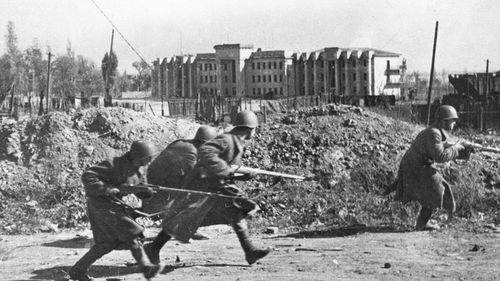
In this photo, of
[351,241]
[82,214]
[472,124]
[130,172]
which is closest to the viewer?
[130,172]

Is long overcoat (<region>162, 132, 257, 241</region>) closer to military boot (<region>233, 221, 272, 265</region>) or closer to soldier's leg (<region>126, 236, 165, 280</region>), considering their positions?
military boot (<region>233, 221, 272, 265</region>)

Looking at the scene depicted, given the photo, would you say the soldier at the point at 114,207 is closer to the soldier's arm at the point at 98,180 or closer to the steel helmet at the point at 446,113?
the soldier's arm at the point at 98,180

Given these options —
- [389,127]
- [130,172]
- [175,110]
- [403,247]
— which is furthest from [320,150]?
[175,110]

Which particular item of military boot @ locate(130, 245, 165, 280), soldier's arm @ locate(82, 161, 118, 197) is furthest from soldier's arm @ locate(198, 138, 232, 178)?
military boot @ locate(130, 245, 165, 280)

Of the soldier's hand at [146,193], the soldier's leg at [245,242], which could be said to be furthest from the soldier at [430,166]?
the soldier's hand at [146,193]

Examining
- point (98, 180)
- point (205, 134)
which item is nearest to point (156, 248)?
point (98, 180)

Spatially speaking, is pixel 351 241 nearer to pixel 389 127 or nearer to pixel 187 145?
pixel 187 145

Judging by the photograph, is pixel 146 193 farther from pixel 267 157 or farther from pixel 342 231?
pixel 267 157

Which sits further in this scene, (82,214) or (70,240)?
(82,214)

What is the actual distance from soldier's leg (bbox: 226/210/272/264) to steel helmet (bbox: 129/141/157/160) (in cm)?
142

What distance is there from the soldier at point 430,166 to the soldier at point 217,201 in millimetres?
2883

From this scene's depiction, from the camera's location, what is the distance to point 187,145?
891 centimetres

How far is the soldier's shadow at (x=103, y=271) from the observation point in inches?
311

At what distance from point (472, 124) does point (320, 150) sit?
46.2ft
